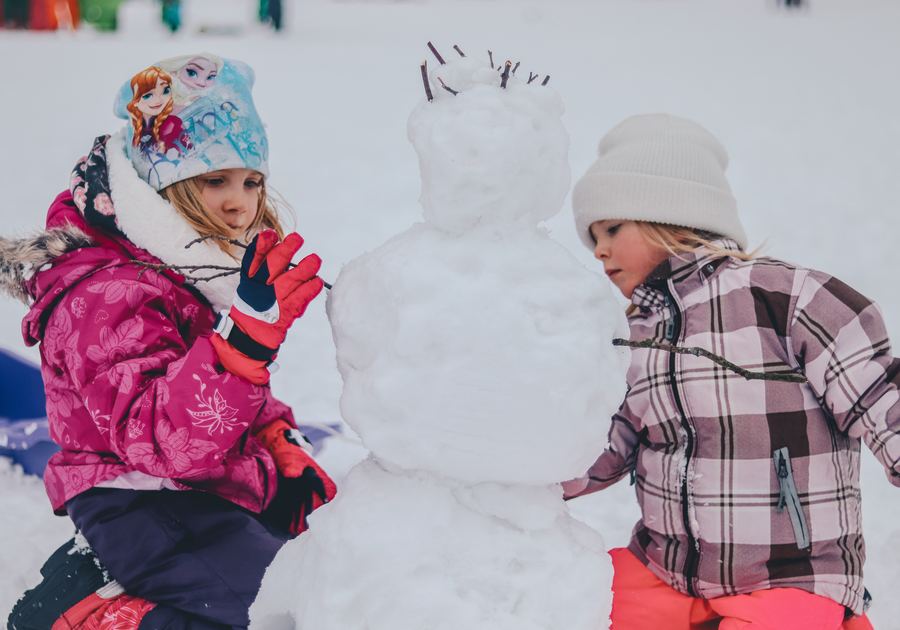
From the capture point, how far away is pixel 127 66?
35.7 feet

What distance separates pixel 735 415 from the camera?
64.5 inches

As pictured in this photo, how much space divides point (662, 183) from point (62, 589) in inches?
60.2

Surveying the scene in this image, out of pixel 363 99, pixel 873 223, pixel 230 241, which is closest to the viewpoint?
pixel 230 241

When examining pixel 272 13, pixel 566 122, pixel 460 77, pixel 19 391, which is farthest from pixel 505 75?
pixel 272 13

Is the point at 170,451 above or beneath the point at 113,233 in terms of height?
beneath

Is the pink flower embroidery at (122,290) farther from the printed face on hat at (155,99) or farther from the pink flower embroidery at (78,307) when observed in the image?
the printed face on hat at (155,99)

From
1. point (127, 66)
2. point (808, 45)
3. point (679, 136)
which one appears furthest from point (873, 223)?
point (127, 66)

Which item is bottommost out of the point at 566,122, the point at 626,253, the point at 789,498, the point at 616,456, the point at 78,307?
the point at 566,122

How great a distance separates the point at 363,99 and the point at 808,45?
269 inches

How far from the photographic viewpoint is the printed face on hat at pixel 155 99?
169cm

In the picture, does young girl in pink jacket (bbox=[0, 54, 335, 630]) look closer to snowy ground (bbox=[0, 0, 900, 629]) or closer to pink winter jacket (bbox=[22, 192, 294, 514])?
pink winter jacket (bbox=[22, 192, 294, 514])

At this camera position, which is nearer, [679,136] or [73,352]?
[73,352]

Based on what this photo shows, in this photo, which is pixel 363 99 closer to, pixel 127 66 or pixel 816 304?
pixel 127 66

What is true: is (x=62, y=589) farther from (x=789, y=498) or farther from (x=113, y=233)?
(x=789, y=498)
